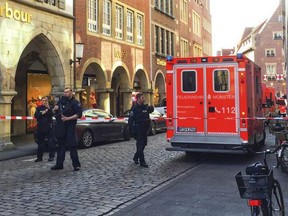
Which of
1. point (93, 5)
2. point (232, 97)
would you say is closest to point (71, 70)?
point (93, 5)

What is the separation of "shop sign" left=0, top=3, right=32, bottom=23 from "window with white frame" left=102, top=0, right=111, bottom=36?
7.31 metres

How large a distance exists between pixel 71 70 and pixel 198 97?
9687 millimetres

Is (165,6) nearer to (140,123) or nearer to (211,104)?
(211,104)

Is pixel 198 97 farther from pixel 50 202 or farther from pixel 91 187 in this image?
pixel 50 202

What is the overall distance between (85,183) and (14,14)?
918 cm

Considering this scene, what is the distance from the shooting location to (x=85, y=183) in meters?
8.01

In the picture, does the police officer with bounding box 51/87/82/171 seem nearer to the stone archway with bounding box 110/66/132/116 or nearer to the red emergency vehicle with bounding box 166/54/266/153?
the red emergency vehicle with bounding box 166/54/266/153

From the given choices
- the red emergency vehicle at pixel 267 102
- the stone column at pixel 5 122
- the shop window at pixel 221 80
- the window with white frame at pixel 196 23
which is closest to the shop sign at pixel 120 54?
the red emergency vehicle at pixel 267 102

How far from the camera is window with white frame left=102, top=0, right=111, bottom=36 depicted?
2297 centimetres

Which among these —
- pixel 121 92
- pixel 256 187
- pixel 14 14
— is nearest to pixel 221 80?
pixel 256 187

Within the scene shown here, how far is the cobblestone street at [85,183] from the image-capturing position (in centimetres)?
624

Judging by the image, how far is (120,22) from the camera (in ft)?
81.9

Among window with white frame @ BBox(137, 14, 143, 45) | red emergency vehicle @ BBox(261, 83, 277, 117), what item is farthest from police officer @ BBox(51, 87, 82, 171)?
window with white frame @ BBox(137, 14, 143, 45)

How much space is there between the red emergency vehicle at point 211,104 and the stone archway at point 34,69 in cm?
823
